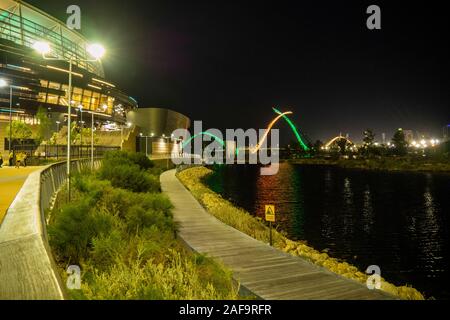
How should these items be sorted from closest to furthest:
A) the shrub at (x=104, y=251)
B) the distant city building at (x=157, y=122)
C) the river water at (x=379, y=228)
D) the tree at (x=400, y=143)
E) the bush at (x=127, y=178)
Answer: the shrub at (x=104, y=251), the river water at (x=379, y=228), the bush at (x=127, y=178), the distant city building at (x=157, y=122), the tree at (x=400, y=143)

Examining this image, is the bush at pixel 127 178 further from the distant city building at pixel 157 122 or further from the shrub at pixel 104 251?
the distant city building at pixel 157 122

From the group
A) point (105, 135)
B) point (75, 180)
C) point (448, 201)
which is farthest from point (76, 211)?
point (105, 135)

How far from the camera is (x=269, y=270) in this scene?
9211 mm

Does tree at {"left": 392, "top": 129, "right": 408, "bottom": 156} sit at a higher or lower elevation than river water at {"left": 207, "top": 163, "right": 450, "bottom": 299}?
higher

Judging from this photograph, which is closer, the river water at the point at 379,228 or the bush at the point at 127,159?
the river water at the point at 379,228

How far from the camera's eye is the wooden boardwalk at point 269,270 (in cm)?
765

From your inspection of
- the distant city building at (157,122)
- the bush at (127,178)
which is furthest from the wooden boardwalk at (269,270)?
the distant city building at (157,122)

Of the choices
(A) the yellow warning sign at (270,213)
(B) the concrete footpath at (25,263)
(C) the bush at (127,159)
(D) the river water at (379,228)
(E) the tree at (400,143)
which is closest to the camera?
(B) the concrete footpath at (25,263)

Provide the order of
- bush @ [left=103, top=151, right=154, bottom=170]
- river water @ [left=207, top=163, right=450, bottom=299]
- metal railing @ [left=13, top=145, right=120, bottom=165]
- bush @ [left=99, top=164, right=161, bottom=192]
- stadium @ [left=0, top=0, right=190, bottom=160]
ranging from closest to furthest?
river water @ [left=207, top=163, right=450, bottom=299] < bush @ [left=99, top=164, right=161, bottom=192] < bush @ [left=103, top=151, right=154, bottom=170] < metal railing @ [left=13, top=145, right=120, bottom=165] < stadium @ [left=0, top=0, right=190, bottom=160]

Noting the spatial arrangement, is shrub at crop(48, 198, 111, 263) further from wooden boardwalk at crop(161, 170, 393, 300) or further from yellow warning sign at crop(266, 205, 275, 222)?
yellow warning sign at crop(266, 205, 275, 222)

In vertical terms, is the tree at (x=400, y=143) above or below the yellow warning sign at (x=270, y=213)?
above

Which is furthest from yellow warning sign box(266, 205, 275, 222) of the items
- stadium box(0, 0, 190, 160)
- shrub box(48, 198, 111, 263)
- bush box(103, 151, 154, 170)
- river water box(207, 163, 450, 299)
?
stadium box(0, 0, 190, 160)

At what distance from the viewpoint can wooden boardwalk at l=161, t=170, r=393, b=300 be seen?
765cm

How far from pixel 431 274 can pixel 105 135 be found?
6229cm
